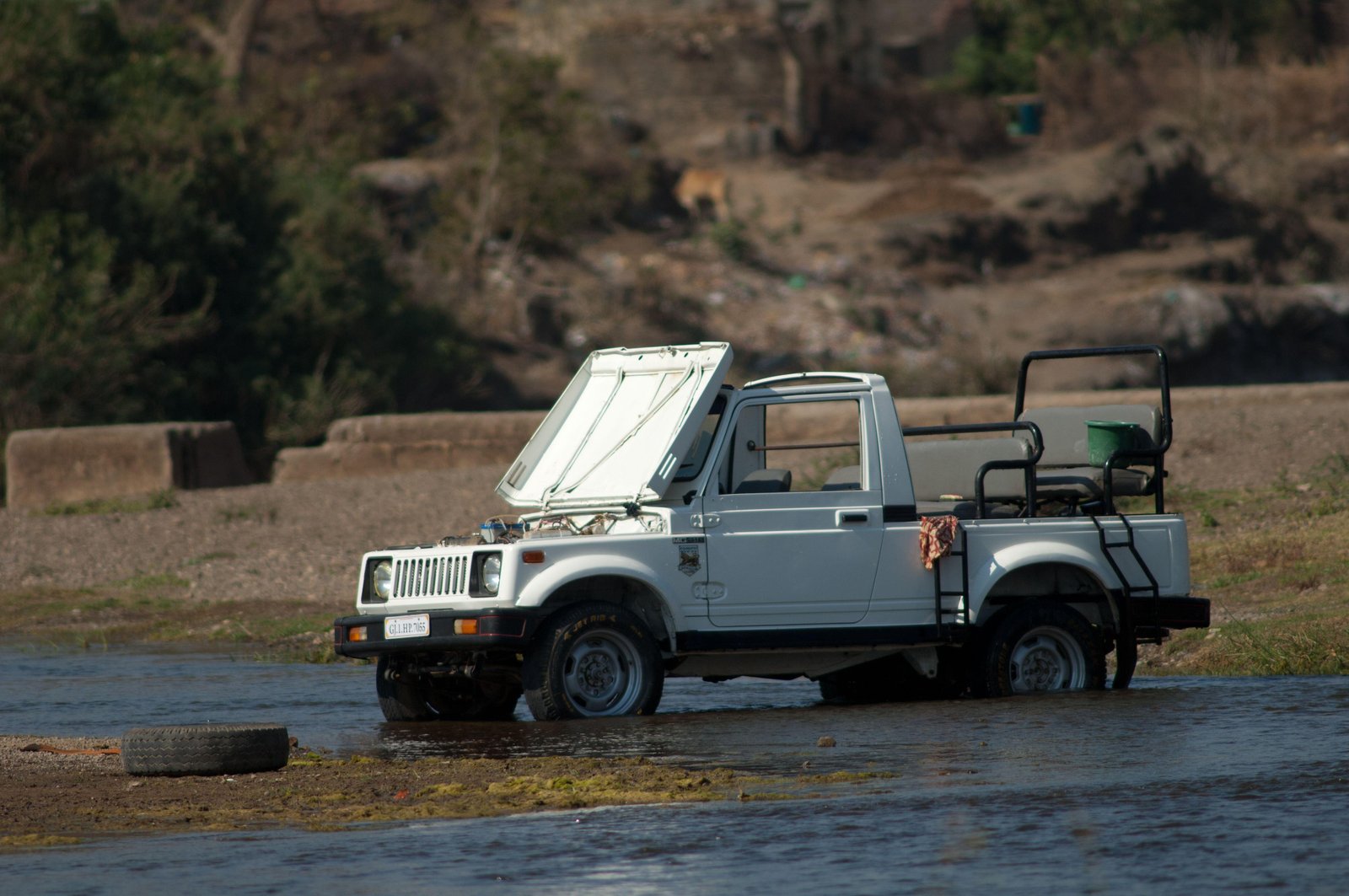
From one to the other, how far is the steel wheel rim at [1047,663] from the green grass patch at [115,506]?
46.2 feet

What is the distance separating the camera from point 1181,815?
7.41 meters

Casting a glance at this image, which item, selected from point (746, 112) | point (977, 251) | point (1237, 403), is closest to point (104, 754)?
point (1237, 403)

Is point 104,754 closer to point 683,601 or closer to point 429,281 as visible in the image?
point 683,601

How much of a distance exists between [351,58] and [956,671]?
51376 mm

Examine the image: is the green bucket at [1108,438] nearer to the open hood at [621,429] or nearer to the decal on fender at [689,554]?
the open hood at [621,429]

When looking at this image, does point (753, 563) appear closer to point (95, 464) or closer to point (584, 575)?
point (584, 575)

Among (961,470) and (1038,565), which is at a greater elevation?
(961,470)

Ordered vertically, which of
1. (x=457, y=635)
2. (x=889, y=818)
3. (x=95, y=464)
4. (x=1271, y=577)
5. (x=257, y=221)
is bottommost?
(x=889, y=818)

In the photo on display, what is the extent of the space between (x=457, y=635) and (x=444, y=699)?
1.33m

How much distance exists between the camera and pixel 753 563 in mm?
11141

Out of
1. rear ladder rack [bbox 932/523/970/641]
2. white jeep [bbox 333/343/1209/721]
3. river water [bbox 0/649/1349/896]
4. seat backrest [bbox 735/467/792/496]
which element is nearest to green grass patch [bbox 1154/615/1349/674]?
river water [bbox 0/649/1349/896]

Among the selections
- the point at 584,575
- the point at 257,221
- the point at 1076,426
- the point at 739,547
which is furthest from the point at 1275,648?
the point at 257,221

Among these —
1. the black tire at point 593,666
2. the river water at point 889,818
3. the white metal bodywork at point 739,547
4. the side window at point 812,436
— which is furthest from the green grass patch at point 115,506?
the black tire at point 593,666

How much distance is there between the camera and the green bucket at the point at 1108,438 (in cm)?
1200
